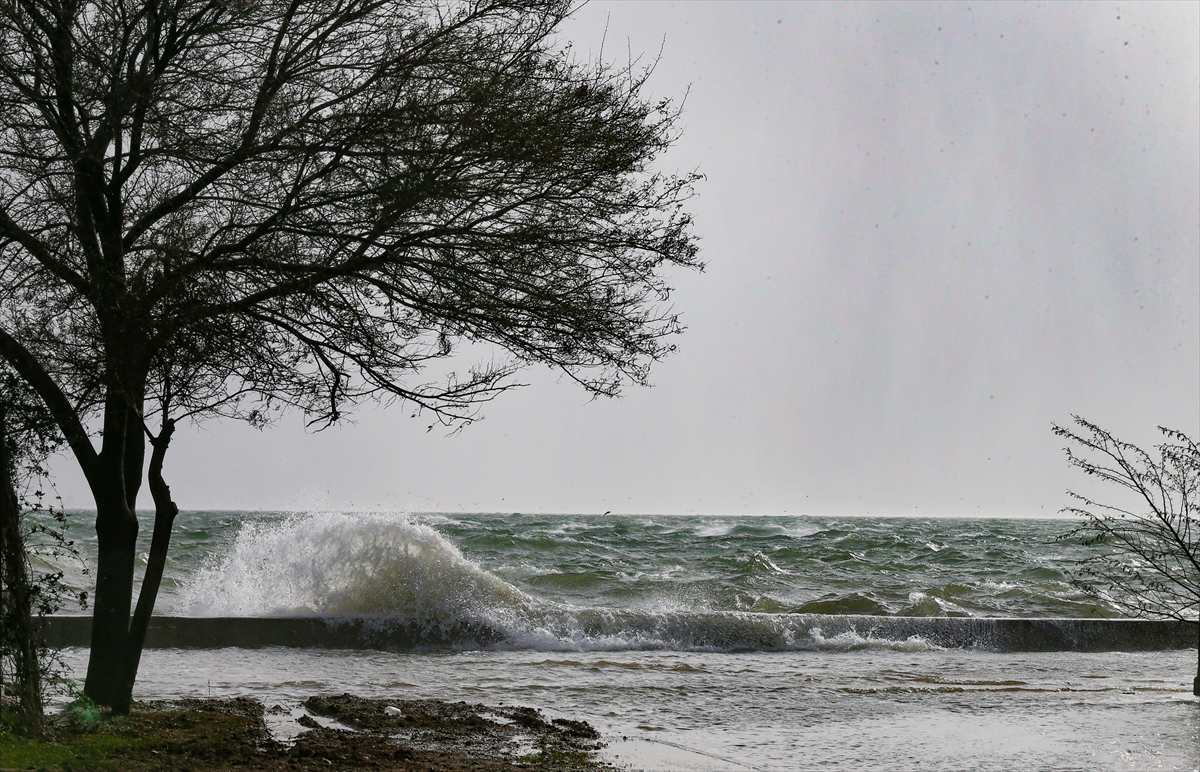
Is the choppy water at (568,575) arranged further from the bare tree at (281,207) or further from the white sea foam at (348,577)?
the bare tree at (281,207)

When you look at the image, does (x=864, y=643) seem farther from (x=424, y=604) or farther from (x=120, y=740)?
(x=120, y=740)

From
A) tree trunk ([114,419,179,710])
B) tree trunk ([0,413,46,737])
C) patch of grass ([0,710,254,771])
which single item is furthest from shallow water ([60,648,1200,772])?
tree trunk ([0,413,46,737])

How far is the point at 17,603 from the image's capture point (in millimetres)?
5551

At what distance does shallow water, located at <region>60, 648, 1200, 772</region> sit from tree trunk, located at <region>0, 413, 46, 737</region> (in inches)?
121

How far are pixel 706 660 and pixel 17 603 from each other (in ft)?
27.9

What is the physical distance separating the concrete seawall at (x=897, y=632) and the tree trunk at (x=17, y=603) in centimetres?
733

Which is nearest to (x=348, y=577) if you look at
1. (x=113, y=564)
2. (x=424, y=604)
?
(x=424, y=604)

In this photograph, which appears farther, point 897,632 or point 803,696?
point 897,632

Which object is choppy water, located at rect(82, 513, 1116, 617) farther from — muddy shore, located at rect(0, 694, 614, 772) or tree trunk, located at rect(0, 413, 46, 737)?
tree trunk, located at rect(0, 413, 46, 737)

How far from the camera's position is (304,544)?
16.8 m

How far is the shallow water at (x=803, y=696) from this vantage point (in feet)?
A: 22.8

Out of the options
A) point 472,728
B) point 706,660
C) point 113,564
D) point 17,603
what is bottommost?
point 706,660

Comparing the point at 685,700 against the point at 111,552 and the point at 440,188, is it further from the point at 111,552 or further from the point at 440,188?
the point at 440,188

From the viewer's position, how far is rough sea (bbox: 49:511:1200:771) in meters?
7.42
